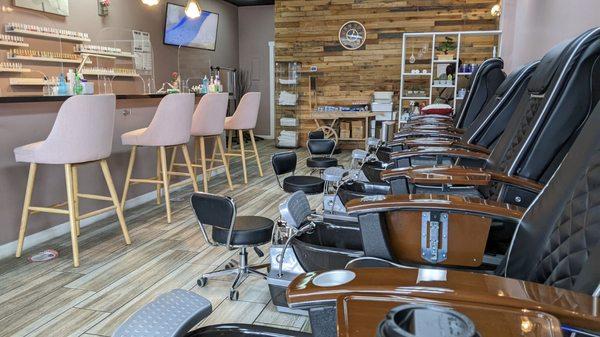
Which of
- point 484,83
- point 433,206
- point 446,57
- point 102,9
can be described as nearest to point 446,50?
point 446,57

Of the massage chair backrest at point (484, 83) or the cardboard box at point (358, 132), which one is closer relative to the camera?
the massage chair backrest at point (484, 83)

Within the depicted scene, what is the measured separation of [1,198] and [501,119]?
327 cm

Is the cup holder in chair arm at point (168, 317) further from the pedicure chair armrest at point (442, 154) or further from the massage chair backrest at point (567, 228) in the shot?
the pedicure chair armrest at point (442, 154)

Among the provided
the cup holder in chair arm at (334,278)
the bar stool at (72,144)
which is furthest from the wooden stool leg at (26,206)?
the cup holder in chair arm at (334,278)

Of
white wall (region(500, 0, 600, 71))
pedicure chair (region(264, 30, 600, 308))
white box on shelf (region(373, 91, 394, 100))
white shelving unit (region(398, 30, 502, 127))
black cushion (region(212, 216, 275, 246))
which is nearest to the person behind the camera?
pedicure chair (region(264, 30, 600, 308))

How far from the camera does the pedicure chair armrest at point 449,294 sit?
0.58m

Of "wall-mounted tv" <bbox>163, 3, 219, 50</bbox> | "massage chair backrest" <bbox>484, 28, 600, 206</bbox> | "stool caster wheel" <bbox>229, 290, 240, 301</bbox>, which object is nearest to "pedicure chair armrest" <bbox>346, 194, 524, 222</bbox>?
"massage chair backrest" <bbox>484, 28, 600, 206</bbox>

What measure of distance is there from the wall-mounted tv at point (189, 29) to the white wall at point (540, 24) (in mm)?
5418

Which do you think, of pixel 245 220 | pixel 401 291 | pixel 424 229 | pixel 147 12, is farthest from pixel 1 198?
pixel 147 12

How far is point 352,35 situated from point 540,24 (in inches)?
189

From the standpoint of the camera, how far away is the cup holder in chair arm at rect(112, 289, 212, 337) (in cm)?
69

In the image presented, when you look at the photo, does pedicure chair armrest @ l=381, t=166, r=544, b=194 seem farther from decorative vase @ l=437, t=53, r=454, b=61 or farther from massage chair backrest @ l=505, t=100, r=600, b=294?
decorative vase @ l=437, t=53, r=454, b=61

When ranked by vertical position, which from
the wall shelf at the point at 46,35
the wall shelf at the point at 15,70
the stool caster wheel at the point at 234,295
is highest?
the wall shelf at the point at 46,35

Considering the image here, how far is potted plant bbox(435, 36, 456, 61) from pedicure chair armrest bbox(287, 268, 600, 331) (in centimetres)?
682
